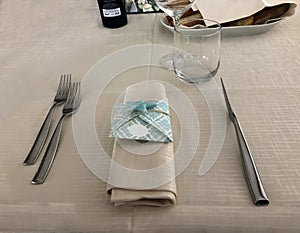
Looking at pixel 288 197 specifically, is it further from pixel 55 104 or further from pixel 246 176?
pixel 55 104

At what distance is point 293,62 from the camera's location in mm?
631

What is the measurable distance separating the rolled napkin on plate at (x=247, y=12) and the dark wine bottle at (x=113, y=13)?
14 cm

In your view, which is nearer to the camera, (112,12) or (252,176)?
(252,176)

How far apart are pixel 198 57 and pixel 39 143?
1.12 ft

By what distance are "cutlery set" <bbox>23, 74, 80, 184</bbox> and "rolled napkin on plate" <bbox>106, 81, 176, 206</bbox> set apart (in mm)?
97

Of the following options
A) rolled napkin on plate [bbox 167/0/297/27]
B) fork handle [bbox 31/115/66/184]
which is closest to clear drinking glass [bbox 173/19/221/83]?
rolled napkin on plate [bbox 167/0/297/27]

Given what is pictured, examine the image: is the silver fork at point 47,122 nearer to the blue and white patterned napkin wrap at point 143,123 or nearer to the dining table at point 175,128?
the dining table at point 175,128

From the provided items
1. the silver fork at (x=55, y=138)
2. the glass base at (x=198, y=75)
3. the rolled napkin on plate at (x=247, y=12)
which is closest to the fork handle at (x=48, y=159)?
the silver fork at (x=55, y=138)

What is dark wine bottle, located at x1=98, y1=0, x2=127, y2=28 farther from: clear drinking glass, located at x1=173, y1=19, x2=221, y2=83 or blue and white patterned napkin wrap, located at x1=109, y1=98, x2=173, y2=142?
blue and white patterned napkin wrap, located at x1=109, y1=98, x2=173, y2=142

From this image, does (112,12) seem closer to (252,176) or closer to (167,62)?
(167,62)

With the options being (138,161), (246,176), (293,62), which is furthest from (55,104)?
(293,62)

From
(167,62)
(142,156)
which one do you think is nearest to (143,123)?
(142,156)

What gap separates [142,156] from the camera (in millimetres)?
413

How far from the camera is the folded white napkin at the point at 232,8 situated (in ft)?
2.41
